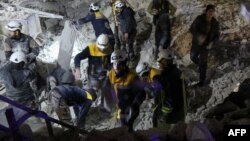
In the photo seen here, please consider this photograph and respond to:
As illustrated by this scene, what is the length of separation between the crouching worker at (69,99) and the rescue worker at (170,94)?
122cm

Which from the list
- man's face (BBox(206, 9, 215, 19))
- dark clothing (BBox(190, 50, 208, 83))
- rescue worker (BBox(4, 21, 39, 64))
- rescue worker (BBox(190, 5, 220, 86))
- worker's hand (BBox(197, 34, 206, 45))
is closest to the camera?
rescue worker (BBox(4, 21, 39, 64))

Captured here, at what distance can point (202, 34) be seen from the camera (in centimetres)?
911

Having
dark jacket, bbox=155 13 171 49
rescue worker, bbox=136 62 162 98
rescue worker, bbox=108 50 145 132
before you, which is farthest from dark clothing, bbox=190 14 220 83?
rescue worker, bbox=108 50 145 132

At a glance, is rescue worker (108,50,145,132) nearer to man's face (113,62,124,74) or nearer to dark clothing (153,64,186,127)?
man's face (113,62,124,74)

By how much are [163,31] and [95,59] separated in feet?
6.65

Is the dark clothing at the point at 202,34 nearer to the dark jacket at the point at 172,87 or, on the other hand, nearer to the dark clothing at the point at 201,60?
the dark clothing at the point at 201,60

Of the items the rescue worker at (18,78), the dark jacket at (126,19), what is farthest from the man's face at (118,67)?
the dark jacket at (126,19)

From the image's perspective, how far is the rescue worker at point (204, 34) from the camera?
9008 millimetres

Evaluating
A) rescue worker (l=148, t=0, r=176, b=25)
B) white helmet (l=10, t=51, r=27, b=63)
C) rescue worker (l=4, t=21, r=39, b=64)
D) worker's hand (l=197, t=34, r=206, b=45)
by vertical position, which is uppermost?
rescue worker (l=148, t=0, r=176, b=25)

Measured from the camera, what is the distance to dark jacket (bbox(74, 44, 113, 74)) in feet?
27.7

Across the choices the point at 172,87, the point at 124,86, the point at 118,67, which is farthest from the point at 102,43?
the point at 172,87

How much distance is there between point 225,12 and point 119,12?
346 cm

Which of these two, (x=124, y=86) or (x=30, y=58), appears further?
(x=30, y=58)

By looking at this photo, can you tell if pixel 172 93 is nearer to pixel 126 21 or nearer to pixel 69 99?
pixel 69 99
